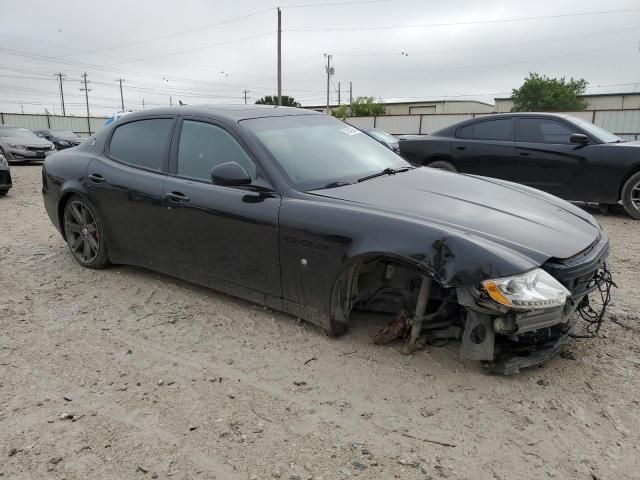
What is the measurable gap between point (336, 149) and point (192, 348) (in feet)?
5.71

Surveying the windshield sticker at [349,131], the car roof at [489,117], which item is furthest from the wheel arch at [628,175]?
the windshield sticker at [349,131]

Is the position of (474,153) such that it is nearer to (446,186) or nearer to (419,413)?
(446,186)

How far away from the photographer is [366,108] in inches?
2453

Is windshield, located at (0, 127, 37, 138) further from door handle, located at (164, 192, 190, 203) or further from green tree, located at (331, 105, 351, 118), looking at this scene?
green tree, located at (331, 105, 351, 118)

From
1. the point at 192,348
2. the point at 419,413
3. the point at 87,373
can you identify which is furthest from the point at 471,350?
the point at 87,373

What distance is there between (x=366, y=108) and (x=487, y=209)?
6158cm

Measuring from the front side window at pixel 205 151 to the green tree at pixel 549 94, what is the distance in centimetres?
5406

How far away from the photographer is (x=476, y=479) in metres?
2.04

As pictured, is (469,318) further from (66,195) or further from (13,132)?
(13,132)

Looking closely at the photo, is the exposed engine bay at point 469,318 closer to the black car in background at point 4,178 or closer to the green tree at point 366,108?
the black car in background at point 4,178

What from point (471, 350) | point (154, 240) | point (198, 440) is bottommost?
point (198, 440)

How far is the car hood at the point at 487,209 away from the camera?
269 centimetres

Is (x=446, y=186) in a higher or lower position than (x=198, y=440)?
higher

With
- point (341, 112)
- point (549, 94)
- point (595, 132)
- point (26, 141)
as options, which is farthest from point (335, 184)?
point (549, 94)
